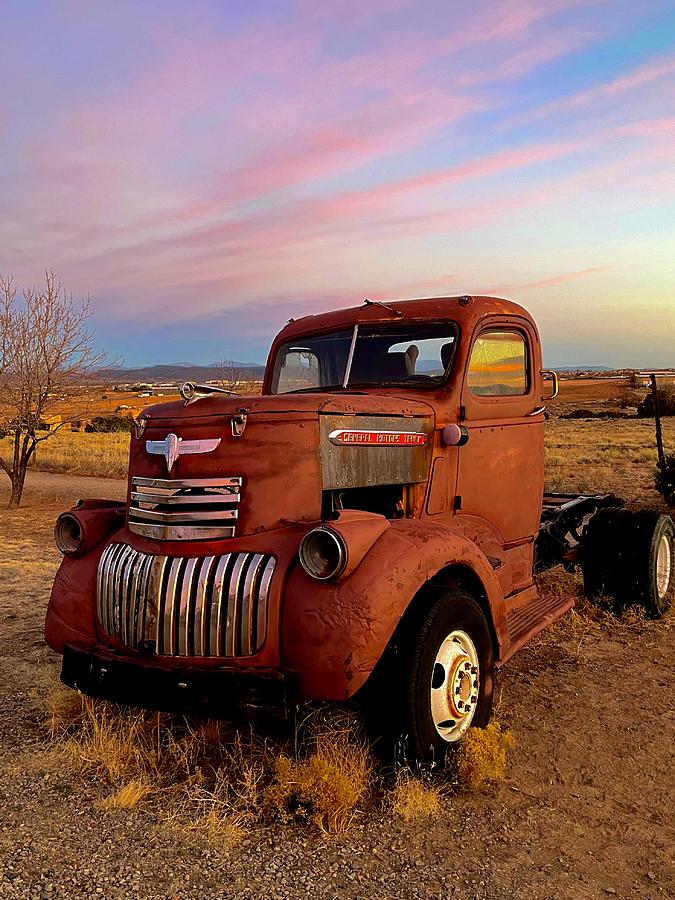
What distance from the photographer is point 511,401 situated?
204 inches

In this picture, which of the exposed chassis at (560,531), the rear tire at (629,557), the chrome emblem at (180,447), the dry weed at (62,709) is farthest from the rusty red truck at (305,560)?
the rear tire at (629,557)

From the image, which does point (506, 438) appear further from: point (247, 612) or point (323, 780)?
point (323, 780)

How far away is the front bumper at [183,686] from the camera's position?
3211 mm

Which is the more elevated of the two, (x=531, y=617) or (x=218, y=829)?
(x=531, y=617)

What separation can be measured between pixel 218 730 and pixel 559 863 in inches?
73.9

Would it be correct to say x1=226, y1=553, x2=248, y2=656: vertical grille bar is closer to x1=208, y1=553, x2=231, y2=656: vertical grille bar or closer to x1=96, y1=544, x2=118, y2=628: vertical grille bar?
x1=208, y1=553, x2=231, y2=656: vertical grille bar

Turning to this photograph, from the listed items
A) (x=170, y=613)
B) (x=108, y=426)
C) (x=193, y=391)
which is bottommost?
(x=108, y=426)

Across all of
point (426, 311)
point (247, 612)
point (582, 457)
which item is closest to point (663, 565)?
point (426, 311)

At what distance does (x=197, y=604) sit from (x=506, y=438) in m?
2.59

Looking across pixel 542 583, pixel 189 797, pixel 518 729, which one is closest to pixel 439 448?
pixel 518 729

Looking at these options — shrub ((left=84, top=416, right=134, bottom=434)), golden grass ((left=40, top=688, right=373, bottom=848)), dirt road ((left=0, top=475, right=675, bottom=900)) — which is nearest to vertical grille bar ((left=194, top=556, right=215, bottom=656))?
golden grass ((left=40, top=688, right=373, bottom=848))

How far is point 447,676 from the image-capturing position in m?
3.65

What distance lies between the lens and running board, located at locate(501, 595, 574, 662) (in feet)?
14.5

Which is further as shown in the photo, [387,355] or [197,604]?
[387,355]
